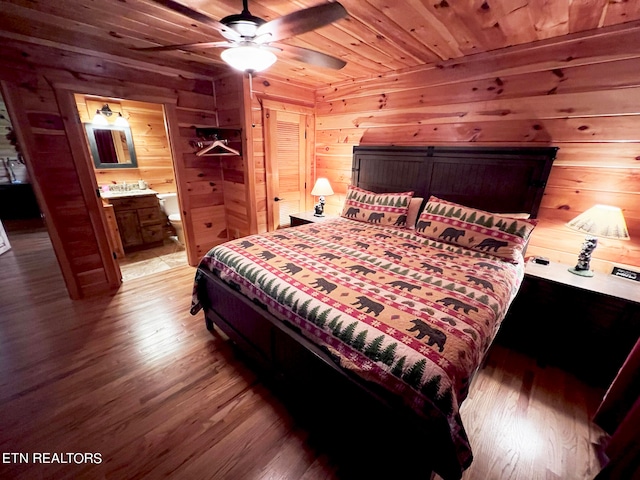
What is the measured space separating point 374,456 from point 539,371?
5.11 ft

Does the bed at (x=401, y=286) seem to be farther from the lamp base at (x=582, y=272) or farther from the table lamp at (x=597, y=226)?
the lamp base at (x=582, y=272)

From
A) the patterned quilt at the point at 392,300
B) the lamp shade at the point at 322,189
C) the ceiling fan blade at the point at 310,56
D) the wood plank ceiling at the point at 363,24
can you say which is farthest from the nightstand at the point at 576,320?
the lamp shade at the point at 322,189

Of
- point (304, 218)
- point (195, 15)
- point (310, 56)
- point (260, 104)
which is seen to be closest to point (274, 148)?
point (260, 104)

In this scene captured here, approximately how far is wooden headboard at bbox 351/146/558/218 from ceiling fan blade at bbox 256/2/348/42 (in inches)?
72.2

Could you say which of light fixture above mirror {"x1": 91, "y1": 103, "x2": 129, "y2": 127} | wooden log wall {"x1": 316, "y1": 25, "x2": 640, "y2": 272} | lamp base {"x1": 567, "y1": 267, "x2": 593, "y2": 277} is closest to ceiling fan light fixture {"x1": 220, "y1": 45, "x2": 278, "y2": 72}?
wooden log wall {"x1": 316, "y1": 25, "x2": 640, "y2": 272}

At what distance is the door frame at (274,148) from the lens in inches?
123

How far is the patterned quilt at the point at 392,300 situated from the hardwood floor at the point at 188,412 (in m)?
0.59

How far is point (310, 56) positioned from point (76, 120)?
2.33 metres

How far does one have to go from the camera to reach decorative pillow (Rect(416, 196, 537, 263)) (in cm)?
192

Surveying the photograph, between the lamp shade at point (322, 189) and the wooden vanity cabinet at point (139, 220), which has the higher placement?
the lamp shade at point (322, 189)

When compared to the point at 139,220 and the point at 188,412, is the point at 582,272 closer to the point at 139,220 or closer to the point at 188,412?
the point at 188,412

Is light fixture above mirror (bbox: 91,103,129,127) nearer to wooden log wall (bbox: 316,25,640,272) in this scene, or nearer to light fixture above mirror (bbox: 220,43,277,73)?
light fixture above mirror (bbox: 220,43,277,73)

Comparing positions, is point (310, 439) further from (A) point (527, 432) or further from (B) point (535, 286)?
(B) point (535, 286)

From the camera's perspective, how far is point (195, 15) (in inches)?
48.1
